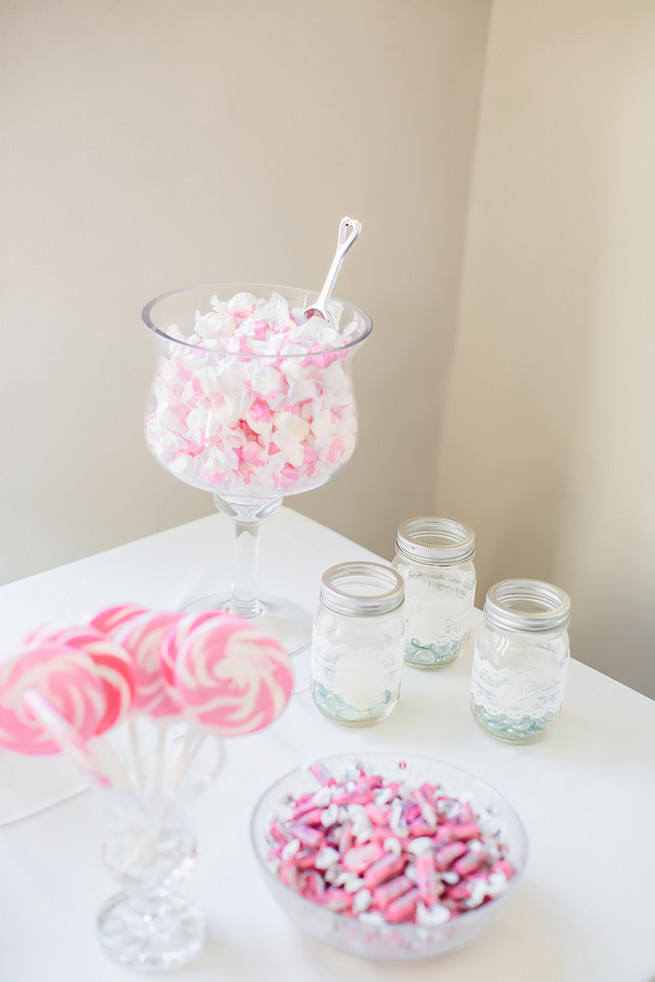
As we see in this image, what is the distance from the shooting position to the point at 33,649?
65 centimetres

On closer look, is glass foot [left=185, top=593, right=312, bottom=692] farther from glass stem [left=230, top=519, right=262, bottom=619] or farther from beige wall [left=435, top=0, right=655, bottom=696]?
beige wall [left=435, top=0, right=655, bottom=696]

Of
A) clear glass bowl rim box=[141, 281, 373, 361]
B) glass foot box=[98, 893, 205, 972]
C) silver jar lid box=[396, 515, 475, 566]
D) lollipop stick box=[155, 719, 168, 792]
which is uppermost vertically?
clear glass bowl rim box=[141, 281, 373, 361]

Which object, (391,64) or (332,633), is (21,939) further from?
(391,64)

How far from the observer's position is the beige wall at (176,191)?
1.33 meters

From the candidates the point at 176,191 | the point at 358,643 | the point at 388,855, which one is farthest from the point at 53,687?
the point at 176,191

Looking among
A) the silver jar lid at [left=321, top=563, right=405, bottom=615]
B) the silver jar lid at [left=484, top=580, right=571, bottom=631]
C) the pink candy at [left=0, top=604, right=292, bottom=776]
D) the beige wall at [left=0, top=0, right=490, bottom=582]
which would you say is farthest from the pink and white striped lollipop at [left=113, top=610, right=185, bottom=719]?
the beige wall at [left=0, top=0, right=490, bottom=582]

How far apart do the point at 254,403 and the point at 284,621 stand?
1.09 feet

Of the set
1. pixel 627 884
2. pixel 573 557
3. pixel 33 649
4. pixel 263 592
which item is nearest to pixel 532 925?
pixel 627 884

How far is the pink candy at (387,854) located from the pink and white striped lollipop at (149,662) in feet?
0.50

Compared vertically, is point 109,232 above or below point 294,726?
above

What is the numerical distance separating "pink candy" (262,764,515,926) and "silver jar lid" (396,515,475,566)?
309 mm

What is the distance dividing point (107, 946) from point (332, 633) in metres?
0.36

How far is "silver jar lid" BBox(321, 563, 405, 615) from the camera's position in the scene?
946mm

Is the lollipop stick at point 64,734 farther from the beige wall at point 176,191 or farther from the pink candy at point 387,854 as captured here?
the beige wall at point 176,191
